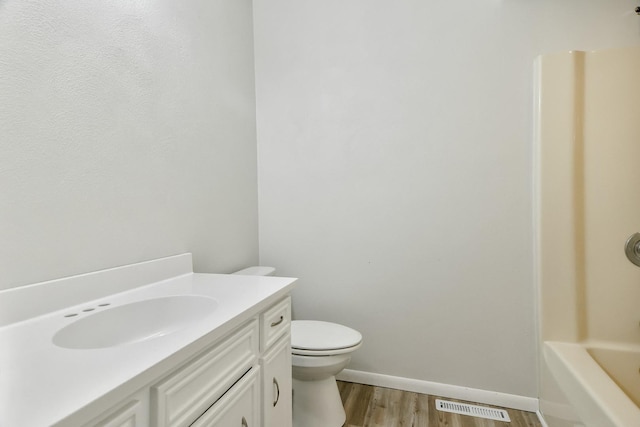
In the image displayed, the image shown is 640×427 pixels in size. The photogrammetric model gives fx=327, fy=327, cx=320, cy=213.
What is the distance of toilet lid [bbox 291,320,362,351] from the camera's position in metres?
1.57

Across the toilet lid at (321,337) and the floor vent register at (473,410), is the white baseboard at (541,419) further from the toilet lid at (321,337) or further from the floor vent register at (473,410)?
the toilet lid at (321,337)

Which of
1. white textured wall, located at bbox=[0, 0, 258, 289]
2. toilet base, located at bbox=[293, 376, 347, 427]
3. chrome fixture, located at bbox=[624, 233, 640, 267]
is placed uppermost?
white textured wall, located at bbox=[0, 0, 258, 289]

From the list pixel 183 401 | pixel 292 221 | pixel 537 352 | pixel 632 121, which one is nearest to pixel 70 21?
pixel 183 401

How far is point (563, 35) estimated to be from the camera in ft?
5.50

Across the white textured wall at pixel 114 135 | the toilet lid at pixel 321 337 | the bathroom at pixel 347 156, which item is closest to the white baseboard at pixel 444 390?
the bathroom at pixel 347 156

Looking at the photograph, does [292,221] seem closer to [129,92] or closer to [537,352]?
[129,92]

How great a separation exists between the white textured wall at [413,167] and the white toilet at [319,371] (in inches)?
16.3

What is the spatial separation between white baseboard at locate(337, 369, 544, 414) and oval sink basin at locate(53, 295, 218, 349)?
1.31 m

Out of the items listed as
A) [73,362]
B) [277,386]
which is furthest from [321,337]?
[73,362]

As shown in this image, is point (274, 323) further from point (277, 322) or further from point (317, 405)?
A: point (317, 405)

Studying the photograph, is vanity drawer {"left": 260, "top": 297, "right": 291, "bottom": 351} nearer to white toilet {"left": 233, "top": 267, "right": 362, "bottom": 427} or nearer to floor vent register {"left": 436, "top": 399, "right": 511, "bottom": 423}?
white toilet {"left": 233, "top": 267, "right": 362, "bottom": 427}

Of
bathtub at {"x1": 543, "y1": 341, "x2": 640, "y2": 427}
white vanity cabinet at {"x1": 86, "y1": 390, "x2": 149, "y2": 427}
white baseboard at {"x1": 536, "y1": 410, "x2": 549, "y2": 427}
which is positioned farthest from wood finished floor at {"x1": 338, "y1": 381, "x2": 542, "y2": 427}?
white vanity cabinet at {"x1": 86, "y1": 390, "x2": 149, "y2": 427}

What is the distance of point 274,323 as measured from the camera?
1.20 meters

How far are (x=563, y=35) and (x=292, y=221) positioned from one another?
1792 millimetres
